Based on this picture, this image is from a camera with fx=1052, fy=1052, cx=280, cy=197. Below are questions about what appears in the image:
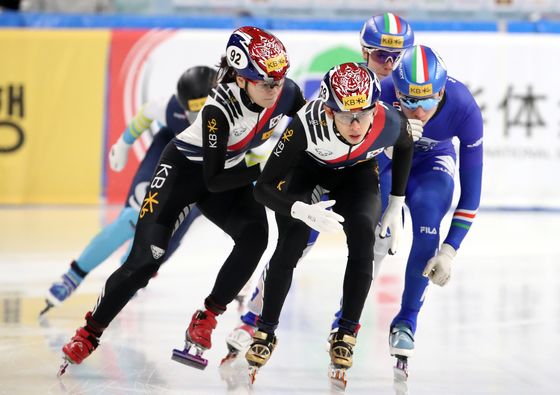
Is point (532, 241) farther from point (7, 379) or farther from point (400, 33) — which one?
point (7, 379)

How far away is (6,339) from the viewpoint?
217 inches

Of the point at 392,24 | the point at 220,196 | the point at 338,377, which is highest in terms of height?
the point at 392,24

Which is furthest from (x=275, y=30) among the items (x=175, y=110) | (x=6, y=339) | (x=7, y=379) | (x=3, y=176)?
(x=7, y=379)

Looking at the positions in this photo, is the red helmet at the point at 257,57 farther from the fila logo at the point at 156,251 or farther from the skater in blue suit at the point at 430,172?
the fila logo at the point at 156,251

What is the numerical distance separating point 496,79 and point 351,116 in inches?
266

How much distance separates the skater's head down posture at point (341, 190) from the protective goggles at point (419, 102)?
0.23 metres

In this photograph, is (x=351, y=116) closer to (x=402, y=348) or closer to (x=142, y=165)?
(x=402, y=348)

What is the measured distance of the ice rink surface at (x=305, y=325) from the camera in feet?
15.6

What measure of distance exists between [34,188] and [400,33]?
6015 mm

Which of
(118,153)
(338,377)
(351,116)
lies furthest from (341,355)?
(118,153)

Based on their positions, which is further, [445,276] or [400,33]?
[400,33]

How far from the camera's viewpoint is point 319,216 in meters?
4.47

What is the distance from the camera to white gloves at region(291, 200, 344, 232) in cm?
446

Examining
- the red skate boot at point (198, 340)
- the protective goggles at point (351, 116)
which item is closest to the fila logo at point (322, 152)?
the protective goggles at point (351, 116)
